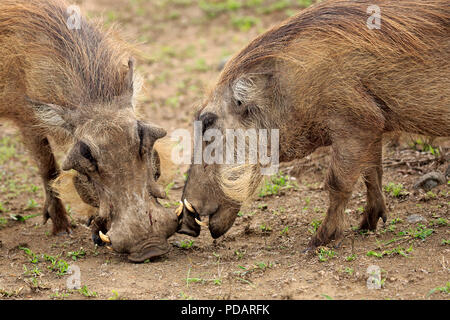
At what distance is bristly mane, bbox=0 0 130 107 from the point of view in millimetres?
4660

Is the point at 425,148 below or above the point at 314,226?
above

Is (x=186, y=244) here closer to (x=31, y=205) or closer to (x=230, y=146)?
(x=230, y=146)

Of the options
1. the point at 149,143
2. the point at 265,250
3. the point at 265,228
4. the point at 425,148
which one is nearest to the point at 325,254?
the point at 265,250

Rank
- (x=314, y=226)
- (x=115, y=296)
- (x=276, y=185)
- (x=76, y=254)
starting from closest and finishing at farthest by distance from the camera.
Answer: (x=115, y=296), (x=76, y=254), (x=314, y=226), (x=276, y=185)

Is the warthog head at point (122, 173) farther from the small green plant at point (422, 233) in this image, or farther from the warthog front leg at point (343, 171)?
the small green plant at point (422, 233)

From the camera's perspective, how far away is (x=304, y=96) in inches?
174

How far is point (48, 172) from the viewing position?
17.5 feet

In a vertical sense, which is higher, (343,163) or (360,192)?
(343,163)

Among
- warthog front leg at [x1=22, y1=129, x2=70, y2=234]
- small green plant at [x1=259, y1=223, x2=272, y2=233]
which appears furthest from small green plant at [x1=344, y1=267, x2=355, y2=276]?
warthog front leg at [x1=22, y1=129, x2=70, y2=234]

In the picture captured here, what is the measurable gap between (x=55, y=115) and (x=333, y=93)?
1.97 meters

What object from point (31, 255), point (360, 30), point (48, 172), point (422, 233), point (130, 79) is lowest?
point (31, 255)

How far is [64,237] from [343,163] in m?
2.47

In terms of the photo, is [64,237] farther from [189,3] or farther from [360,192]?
[189,3]

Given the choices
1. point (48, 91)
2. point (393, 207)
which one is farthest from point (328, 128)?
point (48, 91)
